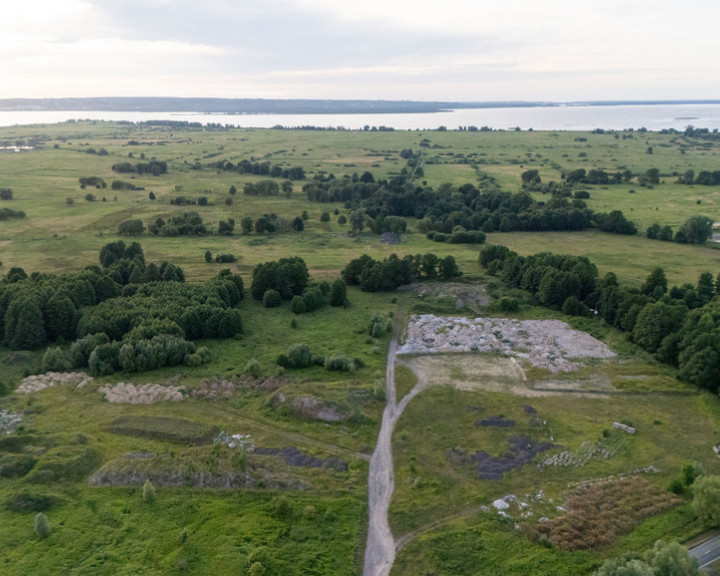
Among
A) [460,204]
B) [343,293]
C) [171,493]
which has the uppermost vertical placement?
[460,204]

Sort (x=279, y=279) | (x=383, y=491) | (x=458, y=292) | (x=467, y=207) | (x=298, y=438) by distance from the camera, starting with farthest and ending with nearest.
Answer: (x=467, y=207)
(x=458, y=292)
(x=279, y=279)
(x=298, y=438)
(x=383, y=491)

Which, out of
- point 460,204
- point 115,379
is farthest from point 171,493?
point 460,204

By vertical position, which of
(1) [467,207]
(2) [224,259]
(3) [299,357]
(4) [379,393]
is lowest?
(4) [379,393]

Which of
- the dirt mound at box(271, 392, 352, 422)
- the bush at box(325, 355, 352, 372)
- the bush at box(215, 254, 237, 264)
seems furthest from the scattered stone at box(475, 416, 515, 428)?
the bush at box(215, 254, 237, 264)

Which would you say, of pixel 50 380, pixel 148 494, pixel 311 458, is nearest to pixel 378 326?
pixel 311 458

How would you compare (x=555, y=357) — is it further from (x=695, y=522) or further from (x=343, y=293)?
(x=343, y=293)

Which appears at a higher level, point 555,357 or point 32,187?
point 32,187

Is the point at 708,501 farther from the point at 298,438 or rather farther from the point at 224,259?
the point at 224,259
